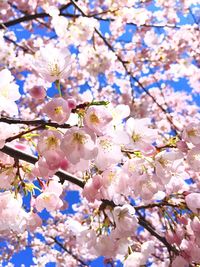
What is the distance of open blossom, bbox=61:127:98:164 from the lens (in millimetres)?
1586

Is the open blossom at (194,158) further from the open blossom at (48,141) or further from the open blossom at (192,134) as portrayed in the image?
the open blossom at (48,141)

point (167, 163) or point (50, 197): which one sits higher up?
point (167, 163)

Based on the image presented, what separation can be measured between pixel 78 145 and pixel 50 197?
1.70ft

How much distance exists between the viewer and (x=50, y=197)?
2012mm

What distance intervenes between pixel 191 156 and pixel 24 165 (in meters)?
0.91

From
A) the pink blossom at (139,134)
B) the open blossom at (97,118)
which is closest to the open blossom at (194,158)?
the pink blossom at (139,134)

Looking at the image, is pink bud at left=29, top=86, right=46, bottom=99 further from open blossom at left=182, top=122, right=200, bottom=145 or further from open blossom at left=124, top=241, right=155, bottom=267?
open blossom at left=124, top=241, right=155, bottom=267

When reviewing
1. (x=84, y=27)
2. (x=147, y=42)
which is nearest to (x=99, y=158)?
(x=84, y=27)

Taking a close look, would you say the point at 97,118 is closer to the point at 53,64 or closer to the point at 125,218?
the point at 53,64

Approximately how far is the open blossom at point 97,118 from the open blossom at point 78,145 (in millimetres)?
37

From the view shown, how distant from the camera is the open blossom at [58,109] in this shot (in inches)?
60.7

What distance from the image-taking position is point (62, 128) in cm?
171

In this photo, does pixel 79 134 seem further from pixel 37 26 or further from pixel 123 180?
pixel 37 26

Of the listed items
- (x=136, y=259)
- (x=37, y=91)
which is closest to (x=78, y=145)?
(x=37, y=91)
